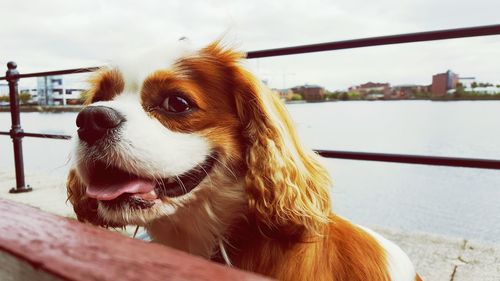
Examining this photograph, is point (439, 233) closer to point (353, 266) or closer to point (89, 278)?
point (353, 266)

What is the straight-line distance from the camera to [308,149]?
1420mm

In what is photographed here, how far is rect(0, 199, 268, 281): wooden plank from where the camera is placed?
13.3 inches

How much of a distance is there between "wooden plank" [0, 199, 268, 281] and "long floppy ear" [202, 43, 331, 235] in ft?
2.53

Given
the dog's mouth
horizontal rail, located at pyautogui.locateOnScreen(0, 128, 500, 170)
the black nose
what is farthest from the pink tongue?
horizontal rail, located at pyautogui.locateOnScreen(0, 128, 500, 170)

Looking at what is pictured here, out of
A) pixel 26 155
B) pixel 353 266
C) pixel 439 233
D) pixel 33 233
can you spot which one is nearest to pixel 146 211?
pixel 353 266

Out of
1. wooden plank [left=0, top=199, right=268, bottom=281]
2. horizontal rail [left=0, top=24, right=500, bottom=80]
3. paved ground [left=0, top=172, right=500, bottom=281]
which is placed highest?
horizontal rail [left=0, top=24, right=500, bottom=80]

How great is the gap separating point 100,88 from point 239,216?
586 mm

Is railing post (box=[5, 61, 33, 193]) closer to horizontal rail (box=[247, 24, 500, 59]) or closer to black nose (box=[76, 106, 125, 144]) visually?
horizontal rail (box=[247, 24, 500, 59])

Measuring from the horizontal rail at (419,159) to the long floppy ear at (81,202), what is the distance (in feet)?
3.03

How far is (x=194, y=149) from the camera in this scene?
1.16 meters

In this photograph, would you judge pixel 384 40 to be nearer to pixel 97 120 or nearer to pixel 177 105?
pixel 177 105

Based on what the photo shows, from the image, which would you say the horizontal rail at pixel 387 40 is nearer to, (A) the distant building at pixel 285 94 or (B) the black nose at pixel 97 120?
(A) the distant building at pixel 285 94

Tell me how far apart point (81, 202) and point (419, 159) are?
47.4 inches

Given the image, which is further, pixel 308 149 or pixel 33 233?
pixel 308 149
